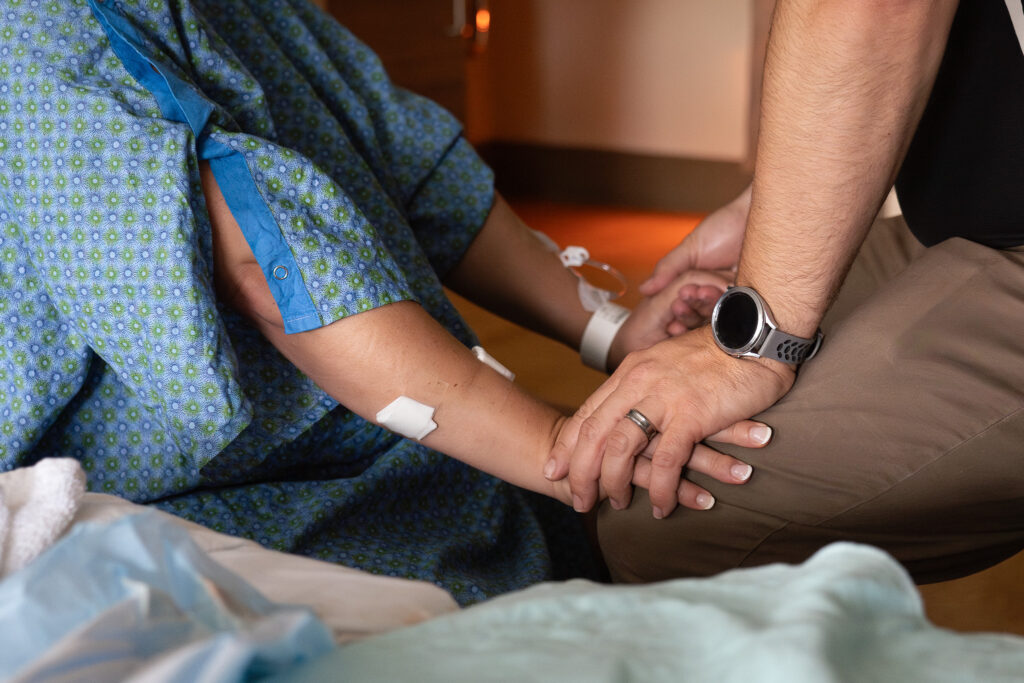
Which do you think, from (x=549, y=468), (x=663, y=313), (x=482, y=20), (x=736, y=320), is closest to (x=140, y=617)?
(x=549, y=468)

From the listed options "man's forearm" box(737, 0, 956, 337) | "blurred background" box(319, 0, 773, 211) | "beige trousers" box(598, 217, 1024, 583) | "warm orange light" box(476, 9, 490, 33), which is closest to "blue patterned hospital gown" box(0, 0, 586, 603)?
"beige trousers" box(598, 217, 1024, 583)

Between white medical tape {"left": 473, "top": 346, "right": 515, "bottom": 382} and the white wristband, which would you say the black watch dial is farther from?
the white wristband

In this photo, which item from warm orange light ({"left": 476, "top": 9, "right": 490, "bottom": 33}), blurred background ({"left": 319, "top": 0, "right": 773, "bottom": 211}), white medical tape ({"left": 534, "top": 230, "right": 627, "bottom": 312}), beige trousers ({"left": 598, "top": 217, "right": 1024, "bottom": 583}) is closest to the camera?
beige trousers ({"left": 598, "top": 217, "right": 1024, "bottom": 583})

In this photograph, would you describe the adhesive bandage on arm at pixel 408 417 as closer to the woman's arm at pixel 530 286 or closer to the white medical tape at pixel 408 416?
the white medical tape at pixel 408 416

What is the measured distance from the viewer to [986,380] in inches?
36.1

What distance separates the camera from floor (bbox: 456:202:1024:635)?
4.51 feet

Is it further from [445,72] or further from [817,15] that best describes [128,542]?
[445,72]

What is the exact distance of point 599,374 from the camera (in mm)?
2127

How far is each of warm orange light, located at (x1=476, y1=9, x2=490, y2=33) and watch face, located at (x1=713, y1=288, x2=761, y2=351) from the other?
3.35m

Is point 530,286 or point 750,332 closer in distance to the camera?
point 750,332

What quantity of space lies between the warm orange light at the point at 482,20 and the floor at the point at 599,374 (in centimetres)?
74

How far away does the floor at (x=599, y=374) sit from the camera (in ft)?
4.51

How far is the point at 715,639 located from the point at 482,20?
3.95 m

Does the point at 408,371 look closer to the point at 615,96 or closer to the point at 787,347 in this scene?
the point at 787,347
